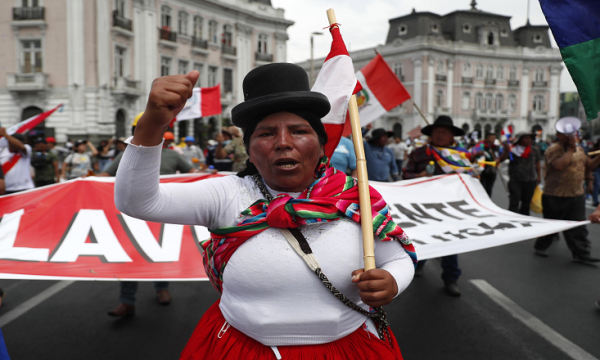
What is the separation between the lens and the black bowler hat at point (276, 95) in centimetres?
164

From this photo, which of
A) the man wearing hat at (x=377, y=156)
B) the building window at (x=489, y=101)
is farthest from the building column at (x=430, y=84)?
the man wearing hat at (x=377, y=156)

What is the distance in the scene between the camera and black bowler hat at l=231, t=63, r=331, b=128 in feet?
5.37

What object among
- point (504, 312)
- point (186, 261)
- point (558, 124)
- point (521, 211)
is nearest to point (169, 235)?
point (186, 261)

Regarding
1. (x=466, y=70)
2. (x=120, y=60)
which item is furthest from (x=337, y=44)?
(x=466, y=70)

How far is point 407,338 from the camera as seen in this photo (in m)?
3.99

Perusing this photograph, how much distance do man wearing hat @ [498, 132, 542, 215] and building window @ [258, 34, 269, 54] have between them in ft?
108

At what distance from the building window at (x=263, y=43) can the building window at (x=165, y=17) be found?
8.63 meters

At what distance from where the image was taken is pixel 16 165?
679 cm

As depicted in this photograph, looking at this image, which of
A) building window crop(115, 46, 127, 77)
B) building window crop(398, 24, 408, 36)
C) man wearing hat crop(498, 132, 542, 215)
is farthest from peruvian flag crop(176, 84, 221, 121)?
building window crop(398, 24, 408, 36)

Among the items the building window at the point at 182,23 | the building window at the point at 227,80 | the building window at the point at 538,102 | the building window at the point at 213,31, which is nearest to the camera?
the building window at the point at 182,23

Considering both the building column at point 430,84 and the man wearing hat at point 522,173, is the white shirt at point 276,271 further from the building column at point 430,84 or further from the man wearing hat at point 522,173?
the building column at point 430,84

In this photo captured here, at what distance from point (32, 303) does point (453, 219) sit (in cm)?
434

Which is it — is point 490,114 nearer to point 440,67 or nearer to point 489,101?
point 489,101

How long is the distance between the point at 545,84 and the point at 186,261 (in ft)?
216
